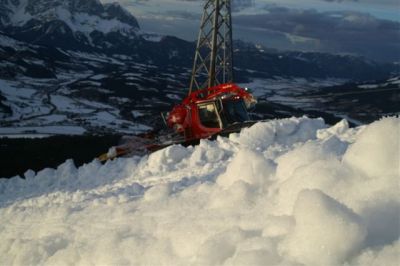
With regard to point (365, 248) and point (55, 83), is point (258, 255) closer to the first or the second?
point (365, 248)

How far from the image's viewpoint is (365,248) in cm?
414

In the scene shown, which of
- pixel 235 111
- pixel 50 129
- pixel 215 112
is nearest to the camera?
pixel 215 112

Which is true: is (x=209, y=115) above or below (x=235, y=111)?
below

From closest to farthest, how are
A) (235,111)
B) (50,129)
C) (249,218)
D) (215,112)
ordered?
(249,218) → (215,112) → (235,111) → (50,129)

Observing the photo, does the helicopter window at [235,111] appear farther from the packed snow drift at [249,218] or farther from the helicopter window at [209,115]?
the packed snow drift at [249,218]

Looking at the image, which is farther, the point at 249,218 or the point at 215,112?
the point at 215,112

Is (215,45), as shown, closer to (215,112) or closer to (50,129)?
(215,112)

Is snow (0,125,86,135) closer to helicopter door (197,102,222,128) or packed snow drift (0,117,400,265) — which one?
helicopter door (197,102,222,128)

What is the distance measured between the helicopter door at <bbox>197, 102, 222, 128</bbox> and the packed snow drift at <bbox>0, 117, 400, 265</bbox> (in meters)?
9.68

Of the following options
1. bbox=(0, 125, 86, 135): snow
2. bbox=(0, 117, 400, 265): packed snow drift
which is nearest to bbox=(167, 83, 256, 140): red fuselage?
bbox=(0, 117, 400, 265): packed snow drift

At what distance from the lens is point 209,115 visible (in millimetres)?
20219

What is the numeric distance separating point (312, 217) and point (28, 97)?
122 m

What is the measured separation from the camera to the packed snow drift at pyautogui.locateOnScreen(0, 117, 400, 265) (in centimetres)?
413

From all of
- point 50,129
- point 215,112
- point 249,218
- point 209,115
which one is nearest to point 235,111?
point 215,112
